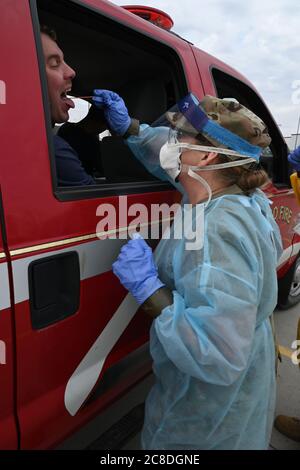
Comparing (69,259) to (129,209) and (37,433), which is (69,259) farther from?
(37,433)

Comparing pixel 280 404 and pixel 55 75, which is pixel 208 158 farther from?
pixel 280 404

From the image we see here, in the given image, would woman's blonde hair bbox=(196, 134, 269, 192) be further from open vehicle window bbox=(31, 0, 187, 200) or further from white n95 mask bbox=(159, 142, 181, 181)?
open vehicle window bbox=(31, 0, 187, 200)

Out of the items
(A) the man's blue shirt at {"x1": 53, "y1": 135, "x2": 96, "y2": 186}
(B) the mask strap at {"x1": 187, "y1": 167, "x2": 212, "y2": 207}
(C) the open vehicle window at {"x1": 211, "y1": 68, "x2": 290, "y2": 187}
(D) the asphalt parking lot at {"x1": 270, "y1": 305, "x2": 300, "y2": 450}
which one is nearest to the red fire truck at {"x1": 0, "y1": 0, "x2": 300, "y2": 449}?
(A) the man's blue shirt at {"x1": 53, "y1": 135, "x2": 96, "y2": 186}

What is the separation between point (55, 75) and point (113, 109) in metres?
0.41

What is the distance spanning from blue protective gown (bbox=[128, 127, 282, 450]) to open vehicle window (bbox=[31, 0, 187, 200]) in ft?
1.74

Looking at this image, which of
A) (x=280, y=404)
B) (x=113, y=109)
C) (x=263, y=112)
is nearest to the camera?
(x=113, y=109)

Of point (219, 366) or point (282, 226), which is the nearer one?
point (219, 366)

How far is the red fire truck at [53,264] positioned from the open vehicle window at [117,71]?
0.04 feet

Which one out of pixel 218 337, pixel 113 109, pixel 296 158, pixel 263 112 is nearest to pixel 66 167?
pixel 113 109

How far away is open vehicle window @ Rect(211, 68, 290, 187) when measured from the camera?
2.52 m

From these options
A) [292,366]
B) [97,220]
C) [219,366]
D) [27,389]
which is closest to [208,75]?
[97,220]

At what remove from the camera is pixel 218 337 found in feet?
3.67

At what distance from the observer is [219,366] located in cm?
114

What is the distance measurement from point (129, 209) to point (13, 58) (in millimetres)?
710
